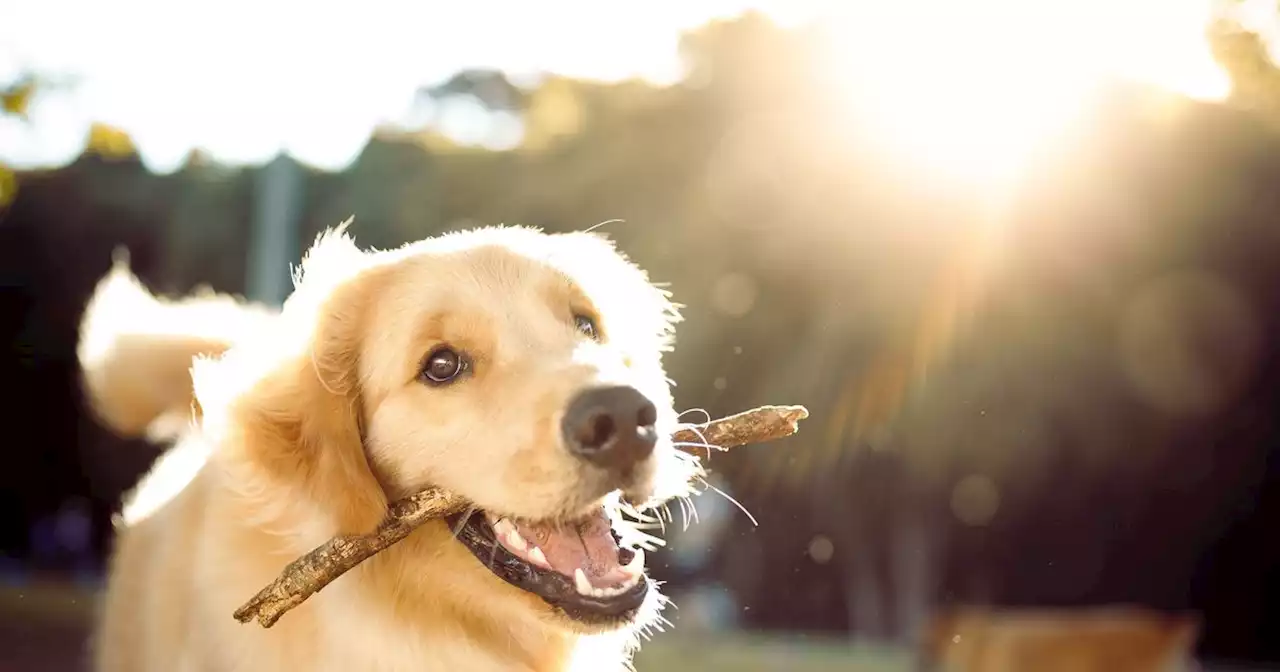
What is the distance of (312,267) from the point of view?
152 inches

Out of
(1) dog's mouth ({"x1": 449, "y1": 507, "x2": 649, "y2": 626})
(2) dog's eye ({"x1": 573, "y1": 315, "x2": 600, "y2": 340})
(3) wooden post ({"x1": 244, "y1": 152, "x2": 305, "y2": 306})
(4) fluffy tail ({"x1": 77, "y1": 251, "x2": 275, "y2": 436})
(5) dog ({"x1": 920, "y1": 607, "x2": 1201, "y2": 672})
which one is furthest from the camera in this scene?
(3) wooden post ({"x1": 244, "y1": 152, "x2": 305, "y2": 306})

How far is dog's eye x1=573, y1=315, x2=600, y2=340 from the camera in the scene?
3758mm

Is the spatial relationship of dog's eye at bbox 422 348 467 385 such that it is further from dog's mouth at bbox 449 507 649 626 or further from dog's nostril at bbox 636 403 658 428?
dog's nostril at bbox 636 403 658 428

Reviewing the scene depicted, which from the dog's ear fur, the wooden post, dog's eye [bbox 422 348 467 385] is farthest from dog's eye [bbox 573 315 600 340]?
the wooden post

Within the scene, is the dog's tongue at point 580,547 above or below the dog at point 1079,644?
above

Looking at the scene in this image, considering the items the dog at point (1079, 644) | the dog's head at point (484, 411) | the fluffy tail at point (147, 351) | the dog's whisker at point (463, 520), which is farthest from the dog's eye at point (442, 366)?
the dog at point (1079, 644)

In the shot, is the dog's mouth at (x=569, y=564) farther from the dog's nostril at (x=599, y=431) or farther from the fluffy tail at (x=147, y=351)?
the fluffy tail at (x=147, y=351)

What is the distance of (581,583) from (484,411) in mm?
535

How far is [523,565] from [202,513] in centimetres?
118

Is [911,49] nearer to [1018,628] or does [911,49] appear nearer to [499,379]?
[1018,628]

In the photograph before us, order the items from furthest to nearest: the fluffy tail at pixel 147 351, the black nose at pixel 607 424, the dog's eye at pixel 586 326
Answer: the fluffy tail at pixel 147 351, the dog's eye at pixel 586 326, the black nose at pixel 607 424

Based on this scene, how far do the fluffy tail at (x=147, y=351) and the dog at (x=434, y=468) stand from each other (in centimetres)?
117

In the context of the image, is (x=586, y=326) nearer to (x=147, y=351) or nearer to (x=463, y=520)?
(x=463, y=520)

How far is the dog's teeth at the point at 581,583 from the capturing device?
321 cm
